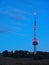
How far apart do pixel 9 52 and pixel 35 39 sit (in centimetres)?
1155

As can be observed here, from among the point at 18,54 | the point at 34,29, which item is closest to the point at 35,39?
the point at 34,29

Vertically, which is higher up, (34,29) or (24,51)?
(34,29)

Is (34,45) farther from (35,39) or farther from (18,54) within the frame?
(18,54)

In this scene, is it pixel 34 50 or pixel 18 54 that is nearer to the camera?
pixel 18 54

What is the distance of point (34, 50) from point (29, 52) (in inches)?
91.5

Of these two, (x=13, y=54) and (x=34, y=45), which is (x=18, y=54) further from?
(x=34, y=45)

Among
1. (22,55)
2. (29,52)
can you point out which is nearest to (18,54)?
(22,55)

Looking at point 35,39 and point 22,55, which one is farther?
point 35,39

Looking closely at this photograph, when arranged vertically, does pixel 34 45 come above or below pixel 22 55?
above

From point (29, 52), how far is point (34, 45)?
15.3 ft

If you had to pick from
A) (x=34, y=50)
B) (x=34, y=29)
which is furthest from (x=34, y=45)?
(x=34, y=29)

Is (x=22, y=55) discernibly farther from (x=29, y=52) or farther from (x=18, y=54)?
(x=29, y=52)

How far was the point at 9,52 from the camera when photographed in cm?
9175

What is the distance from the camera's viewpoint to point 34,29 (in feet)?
298
